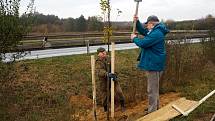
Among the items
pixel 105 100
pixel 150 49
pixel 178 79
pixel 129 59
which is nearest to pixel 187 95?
pixel 178 79

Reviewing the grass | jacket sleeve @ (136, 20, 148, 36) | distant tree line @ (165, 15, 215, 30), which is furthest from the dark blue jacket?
distant tree line @ (165, 15, 215, 30)

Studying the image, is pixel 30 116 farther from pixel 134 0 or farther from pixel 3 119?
pixel 134 0

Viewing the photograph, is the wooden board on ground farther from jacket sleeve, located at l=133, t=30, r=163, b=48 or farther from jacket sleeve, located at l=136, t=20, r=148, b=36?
jacket sleeve, located at l=136, t=20, r=148, b=36

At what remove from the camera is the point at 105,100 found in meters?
10.6

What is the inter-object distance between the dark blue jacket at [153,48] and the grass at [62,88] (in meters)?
1.41

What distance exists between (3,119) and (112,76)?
2544mm

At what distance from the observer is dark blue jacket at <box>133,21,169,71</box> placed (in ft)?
29.1

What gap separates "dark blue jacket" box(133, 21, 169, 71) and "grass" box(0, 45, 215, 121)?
4.63 feet

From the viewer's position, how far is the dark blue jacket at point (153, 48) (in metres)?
8.88

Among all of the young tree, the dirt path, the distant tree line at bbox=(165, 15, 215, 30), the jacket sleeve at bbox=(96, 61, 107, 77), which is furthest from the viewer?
the distant tree line at bbox=(165, 15, 215, 30)

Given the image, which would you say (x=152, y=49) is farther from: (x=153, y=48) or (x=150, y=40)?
(x=150, y=40)

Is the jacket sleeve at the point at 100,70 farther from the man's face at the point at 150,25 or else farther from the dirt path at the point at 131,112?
the man's face at the point at 150,25

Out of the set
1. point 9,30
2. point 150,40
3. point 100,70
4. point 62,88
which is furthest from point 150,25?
point 62,88

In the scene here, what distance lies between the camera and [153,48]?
9.06 metres
